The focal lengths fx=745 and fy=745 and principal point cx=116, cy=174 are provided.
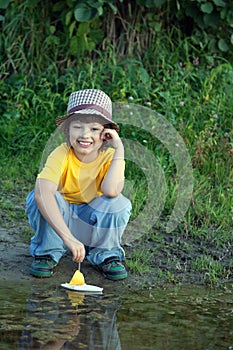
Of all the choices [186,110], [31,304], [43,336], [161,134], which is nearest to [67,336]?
[43,336]

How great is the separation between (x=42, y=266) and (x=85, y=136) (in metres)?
0.75

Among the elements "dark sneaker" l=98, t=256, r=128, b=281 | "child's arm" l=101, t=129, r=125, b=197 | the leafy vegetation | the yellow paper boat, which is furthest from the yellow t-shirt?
the leafy vegetation

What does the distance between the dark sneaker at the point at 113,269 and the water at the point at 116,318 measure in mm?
68

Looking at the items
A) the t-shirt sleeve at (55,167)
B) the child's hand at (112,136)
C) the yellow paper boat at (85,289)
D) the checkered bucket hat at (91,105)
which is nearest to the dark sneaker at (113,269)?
the yellow paper boat at (85,289)

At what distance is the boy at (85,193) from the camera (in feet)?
13.2

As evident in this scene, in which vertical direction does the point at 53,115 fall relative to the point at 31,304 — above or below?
above

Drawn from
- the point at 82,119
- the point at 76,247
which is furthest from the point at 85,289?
the point at 82,119

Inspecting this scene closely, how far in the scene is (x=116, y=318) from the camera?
11.7 feet

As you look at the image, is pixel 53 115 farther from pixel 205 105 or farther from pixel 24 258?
pixel 24 258

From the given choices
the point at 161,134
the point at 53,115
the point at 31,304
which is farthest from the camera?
the point at 53,115

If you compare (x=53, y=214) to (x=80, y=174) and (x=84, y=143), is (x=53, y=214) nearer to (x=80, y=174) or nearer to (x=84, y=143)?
(x=80, y=174)

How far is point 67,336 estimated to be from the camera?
3260mm

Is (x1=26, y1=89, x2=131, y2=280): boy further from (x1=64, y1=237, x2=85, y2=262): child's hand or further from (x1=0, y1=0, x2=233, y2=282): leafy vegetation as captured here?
(x1=0, y1=0, x2=233, y2=282): leafy vegetation

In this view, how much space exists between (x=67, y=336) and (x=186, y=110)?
3297 millimetres
